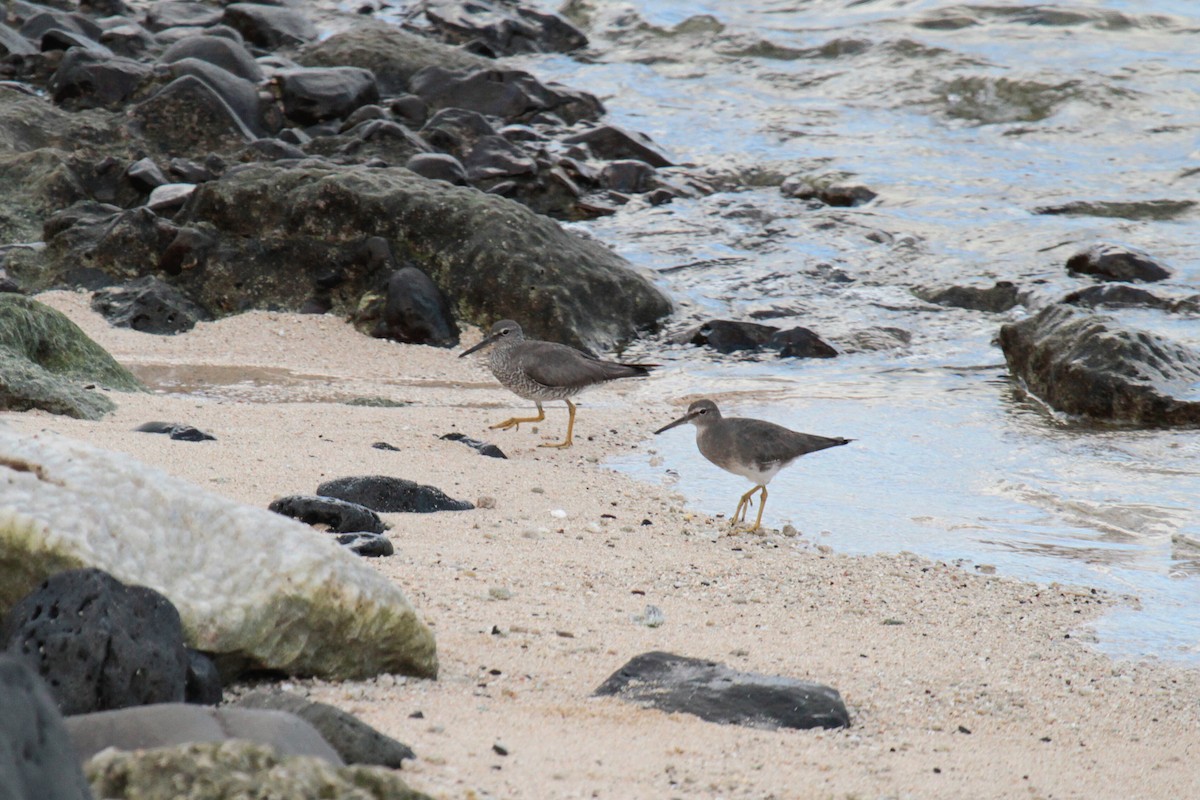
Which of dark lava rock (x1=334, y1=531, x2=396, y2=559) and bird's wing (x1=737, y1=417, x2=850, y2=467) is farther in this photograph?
bird's wing (x1=737, y1=417, x2=850, y2=467)

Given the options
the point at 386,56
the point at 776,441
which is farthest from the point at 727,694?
the point at 386,56

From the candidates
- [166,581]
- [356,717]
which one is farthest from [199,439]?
[356,717]

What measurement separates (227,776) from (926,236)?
12219 millimetres

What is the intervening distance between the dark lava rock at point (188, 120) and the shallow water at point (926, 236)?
3.81m

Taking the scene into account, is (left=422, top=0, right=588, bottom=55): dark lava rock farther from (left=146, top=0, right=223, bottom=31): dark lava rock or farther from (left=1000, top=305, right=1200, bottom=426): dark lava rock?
(left=1000, top=305, right=1200, bottom=426): dark lava rock

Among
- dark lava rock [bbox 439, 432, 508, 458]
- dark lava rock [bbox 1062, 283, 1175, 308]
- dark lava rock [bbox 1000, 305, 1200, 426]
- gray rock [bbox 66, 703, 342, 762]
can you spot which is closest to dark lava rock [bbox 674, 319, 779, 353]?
dark lava rock [bbox 1000, 305, 1200, 426]

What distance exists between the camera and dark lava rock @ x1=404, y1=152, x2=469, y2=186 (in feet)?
42.0

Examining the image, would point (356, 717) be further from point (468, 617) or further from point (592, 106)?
point (592, 106)

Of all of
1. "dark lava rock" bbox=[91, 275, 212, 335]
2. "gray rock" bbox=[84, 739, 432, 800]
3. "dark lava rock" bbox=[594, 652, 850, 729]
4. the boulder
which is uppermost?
"gray rock" bbox=[84, 739, 432, 800]

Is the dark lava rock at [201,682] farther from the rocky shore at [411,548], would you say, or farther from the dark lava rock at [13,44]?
the dark lava rock at [13,44]

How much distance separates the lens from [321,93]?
1491 cm

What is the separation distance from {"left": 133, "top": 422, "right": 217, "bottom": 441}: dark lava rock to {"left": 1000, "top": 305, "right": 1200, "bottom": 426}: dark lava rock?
571 centimetres

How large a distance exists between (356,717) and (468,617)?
1.14 metres

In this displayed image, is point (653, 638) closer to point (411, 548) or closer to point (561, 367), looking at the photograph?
point (411, 548)
